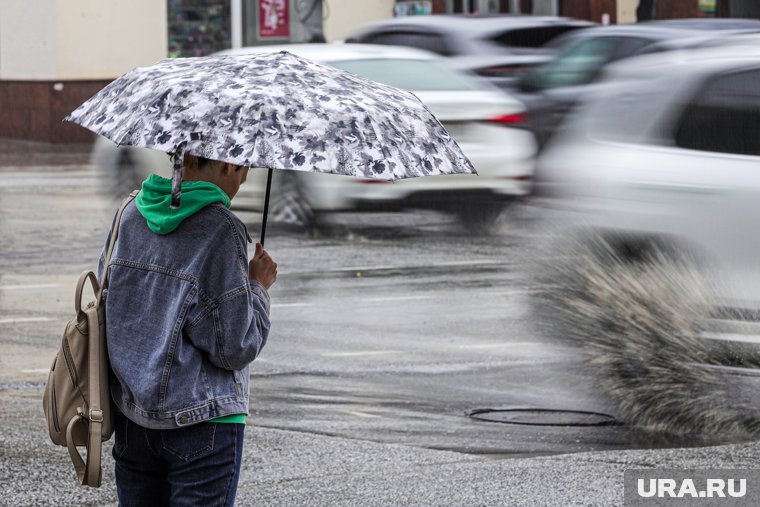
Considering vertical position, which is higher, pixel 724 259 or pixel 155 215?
pixel 155 215

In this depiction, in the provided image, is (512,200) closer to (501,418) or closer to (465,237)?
(465,237)

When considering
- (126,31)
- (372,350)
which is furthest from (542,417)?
(126,31)

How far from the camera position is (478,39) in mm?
17047

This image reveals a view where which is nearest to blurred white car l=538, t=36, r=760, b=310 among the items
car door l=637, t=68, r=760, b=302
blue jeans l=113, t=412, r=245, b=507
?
car door l=637, t=68, r=760, b=302

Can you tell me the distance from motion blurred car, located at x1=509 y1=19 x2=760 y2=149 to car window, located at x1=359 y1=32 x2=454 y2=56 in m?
1.50

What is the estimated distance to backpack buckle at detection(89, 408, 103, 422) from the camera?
11.8 feet

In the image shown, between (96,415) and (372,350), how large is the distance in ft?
18.1

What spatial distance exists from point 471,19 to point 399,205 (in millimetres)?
4443

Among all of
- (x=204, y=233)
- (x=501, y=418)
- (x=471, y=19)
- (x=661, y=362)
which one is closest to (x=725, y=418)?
(x=661, y=362)

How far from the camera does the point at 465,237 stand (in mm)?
14586

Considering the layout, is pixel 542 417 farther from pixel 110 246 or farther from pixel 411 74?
pixel 411 74

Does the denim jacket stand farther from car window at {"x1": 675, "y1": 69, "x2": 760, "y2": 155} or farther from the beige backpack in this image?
car window at {"x1": 675, "y1": 69, "x2": 760, "y2": 155}

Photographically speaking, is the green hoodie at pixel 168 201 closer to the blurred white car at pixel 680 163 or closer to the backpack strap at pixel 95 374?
the backpack strap at pixel 95 374

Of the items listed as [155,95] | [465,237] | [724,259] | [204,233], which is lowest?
[465,237]
